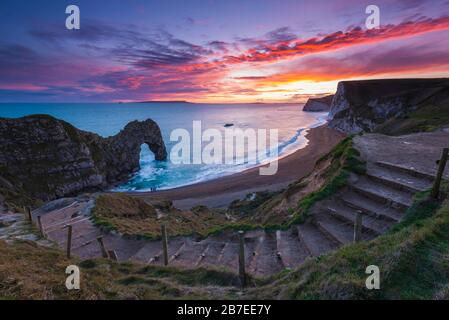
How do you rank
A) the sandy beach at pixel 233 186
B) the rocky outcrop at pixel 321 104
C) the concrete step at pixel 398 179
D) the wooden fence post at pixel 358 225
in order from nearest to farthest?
the wooden fence post at pixel 358 225 < the concrete step at pixel 398 179 < the sandy beach at pixel 233 186 < the rocky outcrop at pixel 321 104

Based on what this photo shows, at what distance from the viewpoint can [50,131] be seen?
117 feet

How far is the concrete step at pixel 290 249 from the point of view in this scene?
8.05 meters

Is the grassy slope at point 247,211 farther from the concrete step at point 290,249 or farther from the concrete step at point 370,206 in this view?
the concrete step at point 370,206

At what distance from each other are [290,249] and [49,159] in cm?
3749

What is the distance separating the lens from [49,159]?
112 ft

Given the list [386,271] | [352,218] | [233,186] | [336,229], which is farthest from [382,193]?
[233,186]

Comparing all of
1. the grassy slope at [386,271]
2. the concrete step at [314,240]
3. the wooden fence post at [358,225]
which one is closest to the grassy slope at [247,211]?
the concrete step at [314,240]

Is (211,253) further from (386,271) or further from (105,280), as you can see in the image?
(386,271)

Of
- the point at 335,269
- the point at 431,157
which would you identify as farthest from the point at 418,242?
the point at 431,157

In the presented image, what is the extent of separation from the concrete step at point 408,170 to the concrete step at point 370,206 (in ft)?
7.39

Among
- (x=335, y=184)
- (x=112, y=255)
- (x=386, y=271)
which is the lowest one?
(x=112, y=255)

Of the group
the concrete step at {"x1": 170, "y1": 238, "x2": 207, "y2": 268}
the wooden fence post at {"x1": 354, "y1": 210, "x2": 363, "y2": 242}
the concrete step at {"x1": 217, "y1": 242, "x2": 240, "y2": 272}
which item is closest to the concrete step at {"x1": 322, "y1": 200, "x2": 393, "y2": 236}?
the wooden fence post at {"x1": 354, "y1": 210, "x2": 363, "y2": 242}

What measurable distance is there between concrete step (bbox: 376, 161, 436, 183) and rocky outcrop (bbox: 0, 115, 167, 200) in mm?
36306
